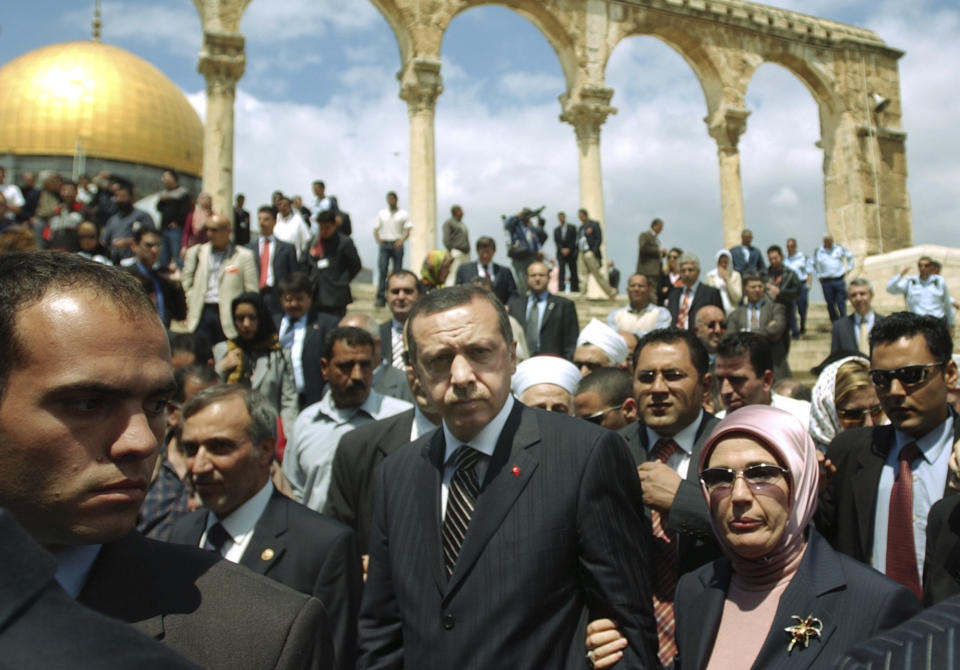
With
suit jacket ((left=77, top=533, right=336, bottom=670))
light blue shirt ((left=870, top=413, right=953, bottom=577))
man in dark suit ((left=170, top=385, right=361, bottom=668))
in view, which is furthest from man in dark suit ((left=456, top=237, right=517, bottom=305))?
suit jacket ((left=77, top=533, right=336, bottom=670))

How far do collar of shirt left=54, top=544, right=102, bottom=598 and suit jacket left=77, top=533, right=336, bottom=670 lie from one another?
0.04 feet

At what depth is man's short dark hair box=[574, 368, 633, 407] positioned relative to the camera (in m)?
4.45

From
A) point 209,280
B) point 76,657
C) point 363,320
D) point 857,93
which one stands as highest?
point 857,93

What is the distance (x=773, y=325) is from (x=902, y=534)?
258 inches

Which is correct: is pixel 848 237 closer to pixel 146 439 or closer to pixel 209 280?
pixel 209 280

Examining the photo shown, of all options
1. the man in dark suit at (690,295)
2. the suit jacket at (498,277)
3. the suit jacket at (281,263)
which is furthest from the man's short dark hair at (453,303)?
the suit jacket at (498,277)

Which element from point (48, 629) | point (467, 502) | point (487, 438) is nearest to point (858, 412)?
point (487, 438)

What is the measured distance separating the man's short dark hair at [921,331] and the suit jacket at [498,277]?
24.2 ft

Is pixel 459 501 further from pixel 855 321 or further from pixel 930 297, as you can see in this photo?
pixel 930 297

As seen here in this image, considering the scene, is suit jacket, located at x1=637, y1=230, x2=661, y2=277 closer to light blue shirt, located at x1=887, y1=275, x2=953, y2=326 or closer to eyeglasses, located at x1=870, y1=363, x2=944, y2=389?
light blue shirt, located at x1=887, y1=275, x2=953, y2=326

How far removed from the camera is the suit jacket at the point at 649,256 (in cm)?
1498

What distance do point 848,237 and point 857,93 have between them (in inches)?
175

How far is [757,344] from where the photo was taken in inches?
178

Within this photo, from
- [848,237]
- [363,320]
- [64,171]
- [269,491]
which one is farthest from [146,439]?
[64,171]
